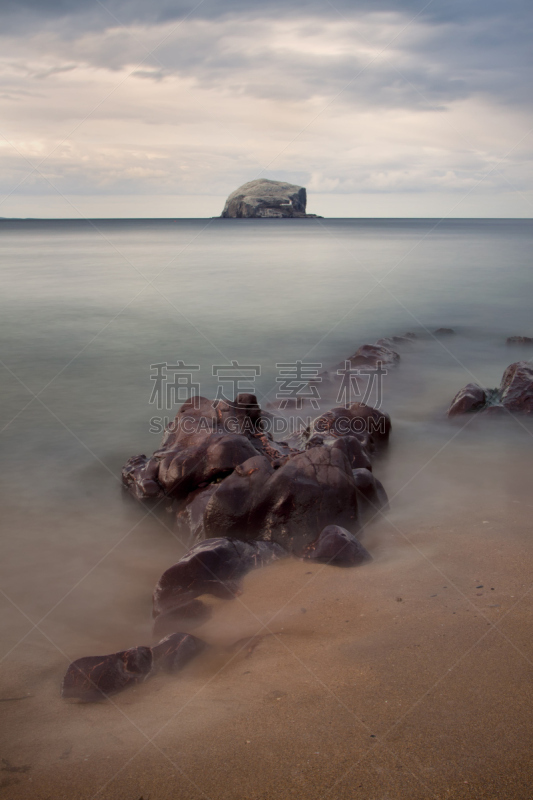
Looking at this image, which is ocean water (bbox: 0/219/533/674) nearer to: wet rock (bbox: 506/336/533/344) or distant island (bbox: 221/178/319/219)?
wet rock (bbox: 506/336/533/344)

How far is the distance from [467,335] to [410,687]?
13.7m

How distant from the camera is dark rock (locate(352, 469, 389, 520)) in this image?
5.46 metres

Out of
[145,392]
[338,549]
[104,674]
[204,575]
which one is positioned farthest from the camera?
[145,392]

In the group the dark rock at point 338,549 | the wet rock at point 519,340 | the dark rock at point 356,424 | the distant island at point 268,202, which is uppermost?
the distant island at point 268,202

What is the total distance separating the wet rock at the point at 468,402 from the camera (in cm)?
841

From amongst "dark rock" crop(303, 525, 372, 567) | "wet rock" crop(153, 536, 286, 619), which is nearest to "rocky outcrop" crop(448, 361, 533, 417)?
"dark rock" crop(303, 525, 372, 567)

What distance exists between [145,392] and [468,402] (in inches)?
216

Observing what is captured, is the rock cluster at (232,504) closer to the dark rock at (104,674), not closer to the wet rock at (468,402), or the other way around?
the dark rock at (104,674)

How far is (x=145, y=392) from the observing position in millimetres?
10242

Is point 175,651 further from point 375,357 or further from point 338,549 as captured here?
point 375,357

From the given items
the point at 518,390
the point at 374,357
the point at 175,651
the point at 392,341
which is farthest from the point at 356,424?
the point at 392,341

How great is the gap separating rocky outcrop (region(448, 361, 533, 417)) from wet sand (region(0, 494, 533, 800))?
431 cm

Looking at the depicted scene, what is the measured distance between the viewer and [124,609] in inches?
173

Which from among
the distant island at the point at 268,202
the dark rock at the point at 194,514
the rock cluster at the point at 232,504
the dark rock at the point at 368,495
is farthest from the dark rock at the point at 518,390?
the distant island at the point at 268,202
